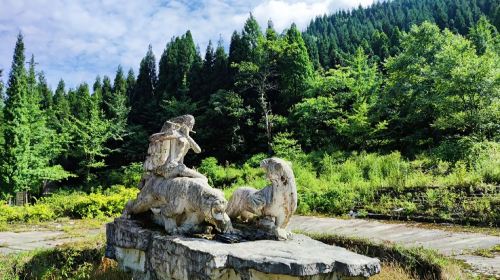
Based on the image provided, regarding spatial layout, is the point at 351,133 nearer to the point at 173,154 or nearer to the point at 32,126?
the point at 173,154

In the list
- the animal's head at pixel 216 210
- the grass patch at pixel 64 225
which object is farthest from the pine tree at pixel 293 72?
the animal's head at pixel 216 210

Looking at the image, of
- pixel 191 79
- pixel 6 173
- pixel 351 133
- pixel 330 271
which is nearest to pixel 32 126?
pixel 6 173

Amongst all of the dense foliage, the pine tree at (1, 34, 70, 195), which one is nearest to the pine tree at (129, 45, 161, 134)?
the dense foliage

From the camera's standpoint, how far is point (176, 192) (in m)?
5.16

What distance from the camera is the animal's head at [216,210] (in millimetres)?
4836

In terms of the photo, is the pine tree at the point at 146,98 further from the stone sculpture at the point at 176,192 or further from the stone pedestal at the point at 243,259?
the stone pedestal at the point at 243,259

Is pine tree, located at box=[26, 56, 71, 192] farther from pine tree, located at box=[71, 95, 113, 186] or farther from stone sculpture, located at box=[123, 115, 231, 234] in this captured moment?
stone sculpture, located at box=[123, 115, 231, 234]

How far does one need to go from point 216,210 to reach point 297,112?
62.3ft

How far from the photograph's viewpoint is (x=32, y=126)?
25.2m

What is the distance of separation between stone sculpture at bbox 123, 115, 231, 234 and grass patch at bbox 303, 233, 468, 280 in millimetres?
2500

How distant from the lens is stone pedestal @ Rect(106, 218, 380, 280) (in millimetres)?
3801

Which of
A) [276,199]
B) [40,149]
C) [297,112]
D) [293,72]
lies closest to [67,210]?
[276,199]

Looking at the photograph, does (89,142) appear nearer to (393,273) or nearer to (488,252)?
(393,273)

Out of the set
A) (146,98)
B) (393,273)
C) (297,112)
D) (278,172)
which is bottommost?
(393,273)
